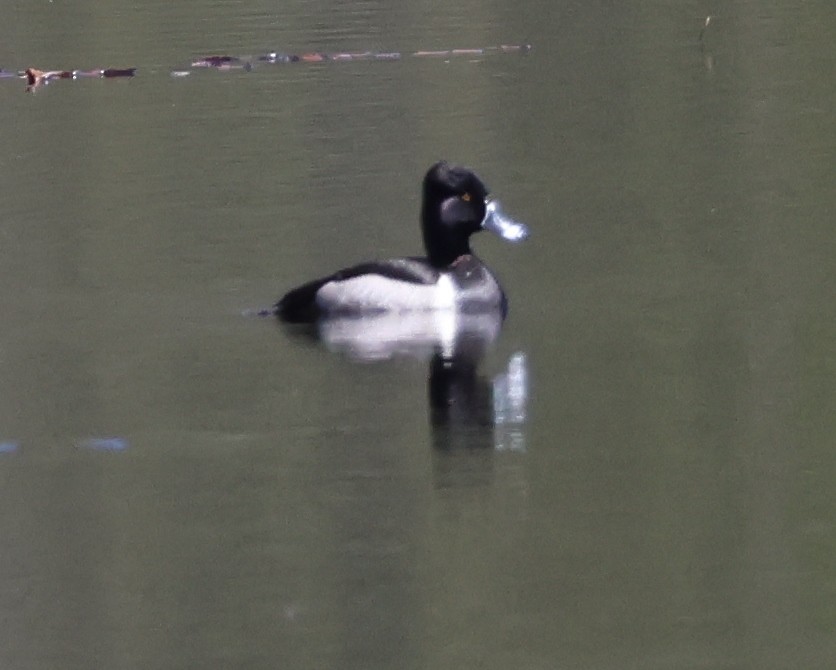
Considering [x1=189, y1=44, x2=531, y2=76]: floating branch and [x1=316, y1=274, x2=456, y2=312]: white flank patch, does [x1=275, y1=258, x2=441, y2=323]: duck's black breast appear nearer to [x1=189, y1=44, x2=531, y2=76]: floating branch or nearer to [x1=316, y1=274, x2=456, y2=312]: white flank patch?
[x1=316, y1=274, x2=456, y2=312]: white flank patch

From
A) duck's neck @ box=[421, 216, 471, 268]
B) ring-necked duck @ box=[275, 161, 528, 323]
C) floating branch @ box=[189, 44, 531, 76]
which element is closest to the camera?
ring-necked duck @ box=[275, 161, 528, 323]

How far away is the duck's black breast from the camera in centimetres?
1414

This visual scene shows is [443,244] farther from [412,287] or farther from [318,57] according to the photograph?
[318,57]

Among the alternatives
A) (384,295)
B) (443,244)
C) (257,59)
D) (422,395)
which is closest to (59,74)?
(257,59)

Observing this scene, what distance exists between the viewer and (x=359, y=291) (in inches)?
557

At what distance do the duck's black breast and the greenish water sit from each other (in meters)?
0.37

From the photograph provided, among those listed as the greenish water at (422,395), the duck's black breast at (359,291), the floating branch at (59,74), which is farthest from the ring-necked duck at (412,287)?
the floating branch at (59,74)

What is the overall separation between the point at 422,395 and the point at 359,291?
84.5 inches

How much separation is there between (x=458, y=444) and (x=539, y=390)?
3.02ft

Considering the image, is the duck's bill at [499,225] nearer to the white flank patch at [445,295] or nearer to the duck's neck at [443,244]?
the duck's neck at [443,244]

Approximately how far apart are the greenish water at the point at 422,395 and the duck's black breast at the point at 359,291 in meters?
0.37

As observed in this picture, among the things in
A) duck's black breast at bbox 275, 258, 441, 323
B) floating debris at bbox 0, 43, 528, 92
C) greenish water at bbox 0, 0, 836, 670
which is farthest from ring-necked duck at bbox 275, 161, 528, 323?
floating debris at bbox 0, 43, 528, 92

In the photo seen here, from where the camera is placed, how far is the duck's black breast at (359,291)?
1414cm

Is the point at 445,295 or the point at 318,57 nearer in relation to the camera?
the point at 445,295
